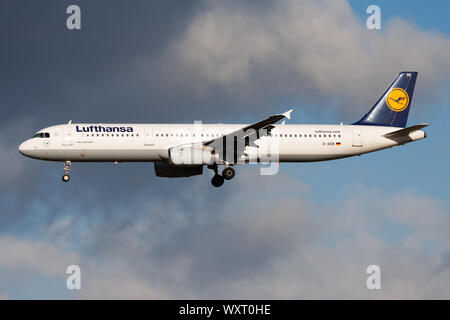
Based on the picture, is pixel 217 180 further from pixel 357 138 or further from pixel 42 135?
pixel 42 135

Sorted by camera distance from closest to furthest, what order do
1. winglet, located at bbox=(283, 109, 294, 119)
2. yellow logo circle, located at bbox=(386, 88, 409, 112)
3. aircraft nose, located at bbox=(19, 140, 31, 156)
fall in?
winglet, located at bbox=(283, 109, 294, 119) → aircraft nose, located at bbox=(19, 140, 31, 156) → yellow logo circle, located at bbox=(386, 88, 409, 112)

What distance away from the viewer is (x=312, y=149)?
189 feet

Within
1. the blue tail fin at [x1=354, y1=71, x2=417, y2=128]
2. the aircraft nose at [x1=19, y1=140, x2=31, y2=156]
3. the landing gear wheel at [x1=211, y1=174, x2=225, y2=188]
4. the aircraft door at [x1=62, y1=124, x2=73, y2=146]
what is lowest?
the landing gear wheel at [x1=211, y1=174, x2=225, y2=188]

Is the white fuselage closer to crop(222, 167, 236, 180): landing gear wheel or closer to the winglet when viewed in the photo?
crop(222, 167, 236, 180): landing gear wheel

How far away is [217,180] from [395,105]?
16.3m

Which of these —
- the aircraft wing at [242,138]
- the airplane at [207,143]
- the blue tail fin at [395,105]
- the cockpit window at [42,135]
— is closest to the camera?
the aircraft wing at [242,138]

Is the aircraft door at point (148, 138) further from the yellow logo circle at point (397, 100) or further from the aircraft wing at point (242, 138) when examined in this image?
the yellow logo circle at point (397, 100)

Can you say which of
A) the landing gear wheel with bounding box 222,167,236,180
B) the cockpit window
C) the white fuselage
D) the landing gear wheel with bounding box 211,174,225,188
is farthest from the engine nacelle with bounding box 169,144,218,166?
the cockpit window

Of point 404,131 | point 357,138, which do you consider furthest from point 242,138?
point 404,131

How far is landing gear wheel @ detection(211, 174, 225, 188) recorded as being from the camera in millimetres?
56844

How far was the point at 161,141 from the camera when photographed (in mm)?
55188

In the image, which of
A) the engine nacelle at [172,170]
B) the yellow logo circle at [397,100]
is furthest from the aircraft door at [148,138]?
the yellow logo circle at [397,100]

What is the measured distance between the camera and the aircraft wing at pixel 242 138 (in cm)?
5331
